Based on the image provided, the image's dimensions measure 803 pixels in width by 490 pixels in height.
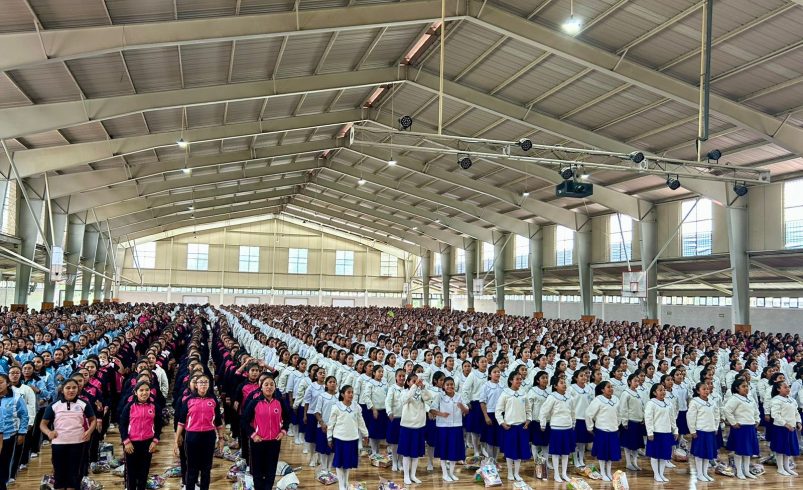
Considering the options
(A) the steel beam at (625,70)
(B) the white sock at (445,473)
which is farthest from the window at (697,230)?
(B) the white sock at (445,473)

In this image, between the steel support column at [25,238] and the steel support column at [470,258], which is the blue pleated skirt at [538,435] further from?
the steel support column at [470,258]

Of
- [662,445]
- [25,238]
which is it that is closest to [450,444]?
[662,445]

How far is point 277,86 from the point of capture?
18969mm

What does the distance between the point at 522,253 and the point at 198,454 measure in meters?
36.2

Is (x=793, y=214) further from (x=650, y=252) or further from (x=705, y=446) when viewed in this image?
(x=705, y=446)

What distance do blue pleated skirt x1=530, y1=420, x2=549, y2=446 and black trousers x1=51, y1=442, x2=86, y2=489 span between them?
21.2 feet

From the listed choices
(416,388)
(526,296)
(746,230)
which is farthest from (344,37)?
(526,296)

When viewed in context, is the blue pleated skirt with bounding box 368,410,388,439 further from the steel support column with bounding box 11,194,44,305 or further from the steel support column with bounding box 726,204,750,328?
the steel support column with bounding box 11,194,44,305

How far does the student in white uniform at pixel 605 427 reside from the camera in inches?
369

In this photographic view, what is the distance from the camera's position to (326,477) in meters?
9.05

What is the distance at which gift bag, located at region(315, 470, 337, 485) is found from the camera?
29.5ft

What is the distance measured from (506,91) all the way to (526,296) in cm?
2733

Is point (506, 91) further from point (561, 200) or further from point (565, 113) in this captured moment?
point (561, 200)

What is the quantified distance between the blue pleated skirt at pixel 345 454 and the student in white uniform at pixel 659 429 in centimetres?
441
